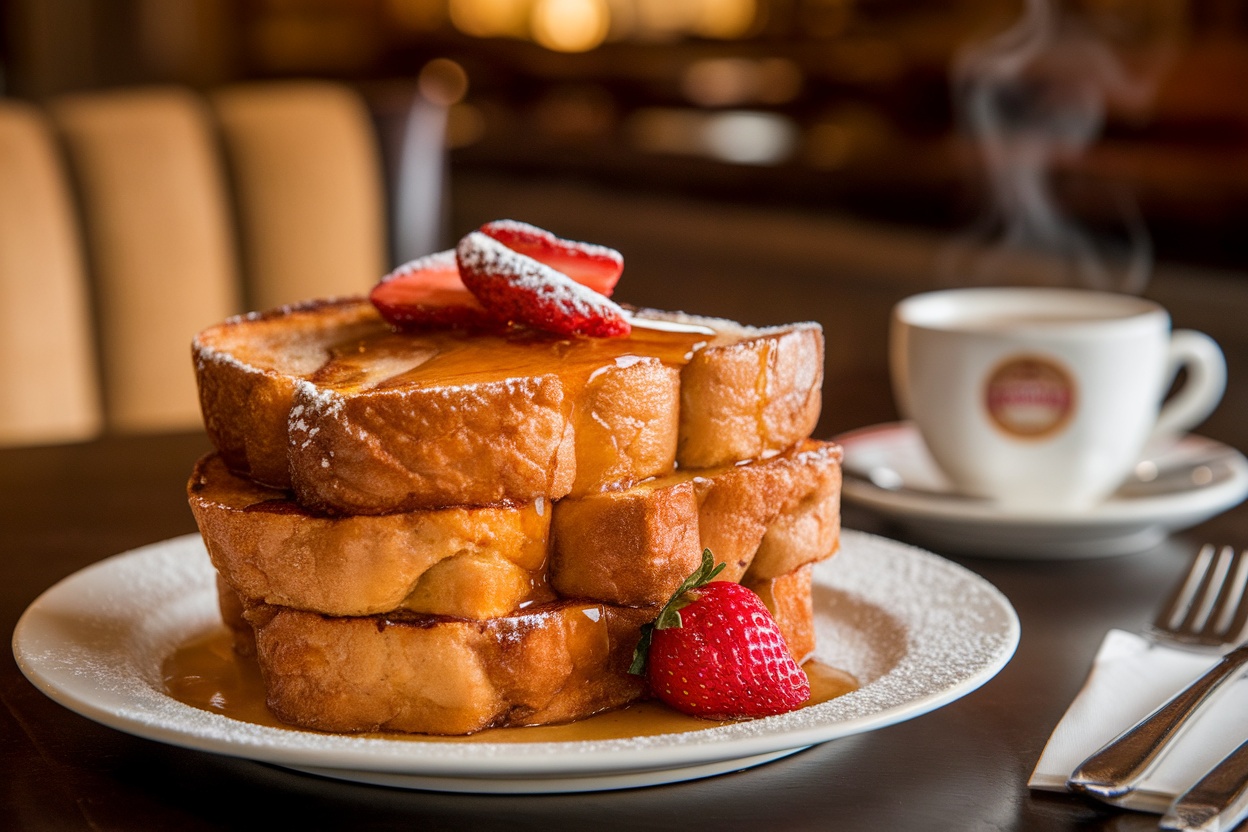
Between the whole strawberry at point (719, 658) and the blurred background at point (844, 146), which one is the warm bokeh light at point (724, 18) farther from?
the whole strawberry at point (719, 658)

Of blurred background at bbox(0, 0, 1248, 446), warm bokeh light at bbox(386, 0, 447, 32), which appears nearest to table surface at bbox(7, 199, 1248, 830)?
blurred background at bbox(0, 0, 1248, 446)

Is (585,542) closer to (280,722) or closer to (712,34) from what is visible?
(280,722)

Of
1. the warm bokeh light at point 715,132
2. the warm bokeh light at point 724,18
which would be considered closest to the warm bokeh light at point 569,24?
the warm bokeh light at point 715,132

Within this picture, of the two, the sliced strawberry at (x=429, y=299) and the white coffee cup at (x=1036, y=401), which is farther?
the white coffee cup at (x=1036, y=401)

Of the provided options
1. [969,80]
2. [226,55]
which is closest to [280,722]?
[969,80]

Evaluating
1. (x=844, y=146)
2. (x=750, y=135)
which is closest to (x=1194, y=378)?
(x=844, y=146)

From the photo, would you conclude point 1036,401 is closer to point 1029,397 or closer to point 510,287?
point 1029,397
